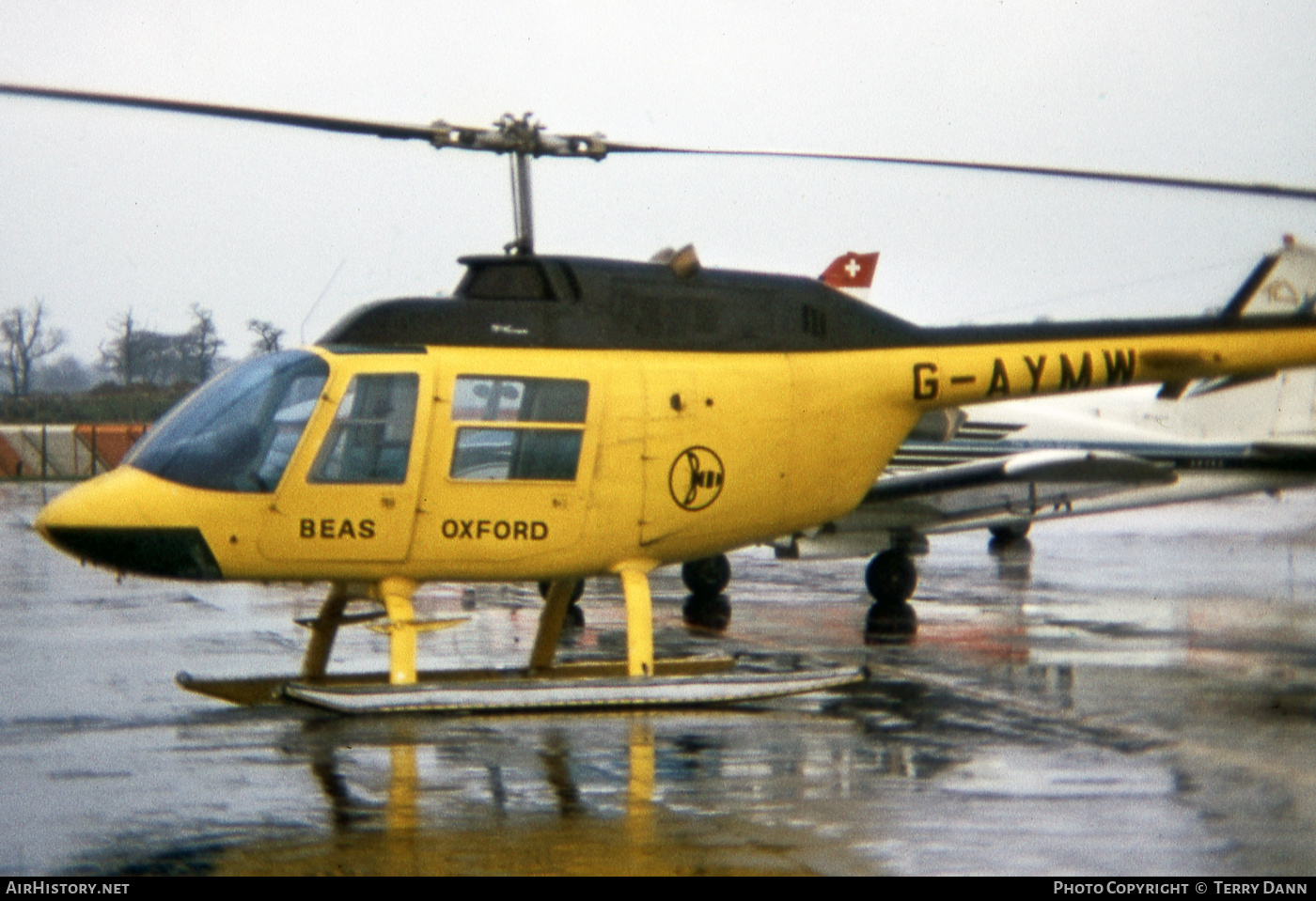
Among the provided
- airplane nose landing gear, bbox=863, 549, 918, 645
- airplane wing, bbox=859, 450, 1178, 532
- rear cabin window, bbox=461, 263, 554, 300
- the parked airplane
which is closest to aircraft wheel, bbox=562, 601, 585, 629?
the parked airplane

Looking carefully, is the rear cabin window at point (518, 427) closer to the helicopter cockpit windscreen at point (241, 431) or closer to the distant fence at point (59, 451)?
the helicopter cockpit windscreen at point (241, 431)

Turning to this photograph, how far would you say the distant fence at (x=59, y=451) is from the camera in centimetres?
4122

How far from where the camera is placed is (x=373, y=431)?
361 inches

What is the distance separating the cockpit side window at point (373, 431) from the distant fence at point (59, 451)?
33.9 m

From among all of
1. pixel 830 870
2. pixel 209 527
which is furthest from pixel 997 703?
pixel 209 527

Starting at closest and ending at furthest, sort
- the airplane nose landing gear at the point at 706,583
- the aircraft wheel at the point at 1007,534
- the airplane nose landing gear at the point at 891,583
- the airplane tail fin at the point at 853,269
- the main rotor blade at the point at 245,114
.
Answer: the main rotor blade at the point at 245,114 → the airplane nose landing gear at the point at 891,583 → the airplane nose landing gear at the point at 706,583 → the aircraft wheel at the point at 1007,534 → the airplane tail fin at the point at 853,269

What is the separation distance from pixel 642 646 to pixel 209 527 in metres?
2.73

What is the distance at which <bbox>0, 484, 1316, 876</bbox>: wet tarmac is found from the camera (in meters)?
6.29

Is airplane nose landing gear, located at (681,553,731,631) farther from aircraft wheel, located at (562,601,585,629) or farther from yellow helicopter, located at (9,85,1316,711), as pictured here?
yellow helicopter, located at (9,85,1316,711)

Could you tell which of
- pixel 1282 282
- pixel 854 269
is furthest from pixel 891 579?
pixel 854 269

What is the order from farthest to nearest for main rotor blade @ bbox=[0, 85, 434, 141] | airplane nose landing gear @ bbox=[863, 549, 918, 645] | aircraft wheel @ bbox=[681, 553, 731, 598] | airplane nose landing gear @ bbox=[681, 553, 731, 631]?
aircraft wheel @ bbox=[681, 553, 731, 598] < airplane nose landing gear @ bbox=[681, 553, 731, 631] < airplane nose landing gear @ bbox=[863, 549, 918, 645] < main rotor blade @ bbox=[0, 85, 434, 141]

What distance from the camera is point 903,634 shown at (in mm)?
13414

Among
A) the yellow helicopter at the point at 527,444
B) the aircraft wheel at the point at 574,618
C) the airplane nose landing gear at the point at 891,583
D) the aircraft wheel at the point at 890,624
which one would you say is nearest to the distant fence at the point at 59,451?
the aircraft wheel at the point at 574,618

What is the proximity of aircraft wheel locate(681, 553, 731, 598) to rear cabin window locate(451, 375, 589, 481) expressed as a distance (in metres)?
5.99
